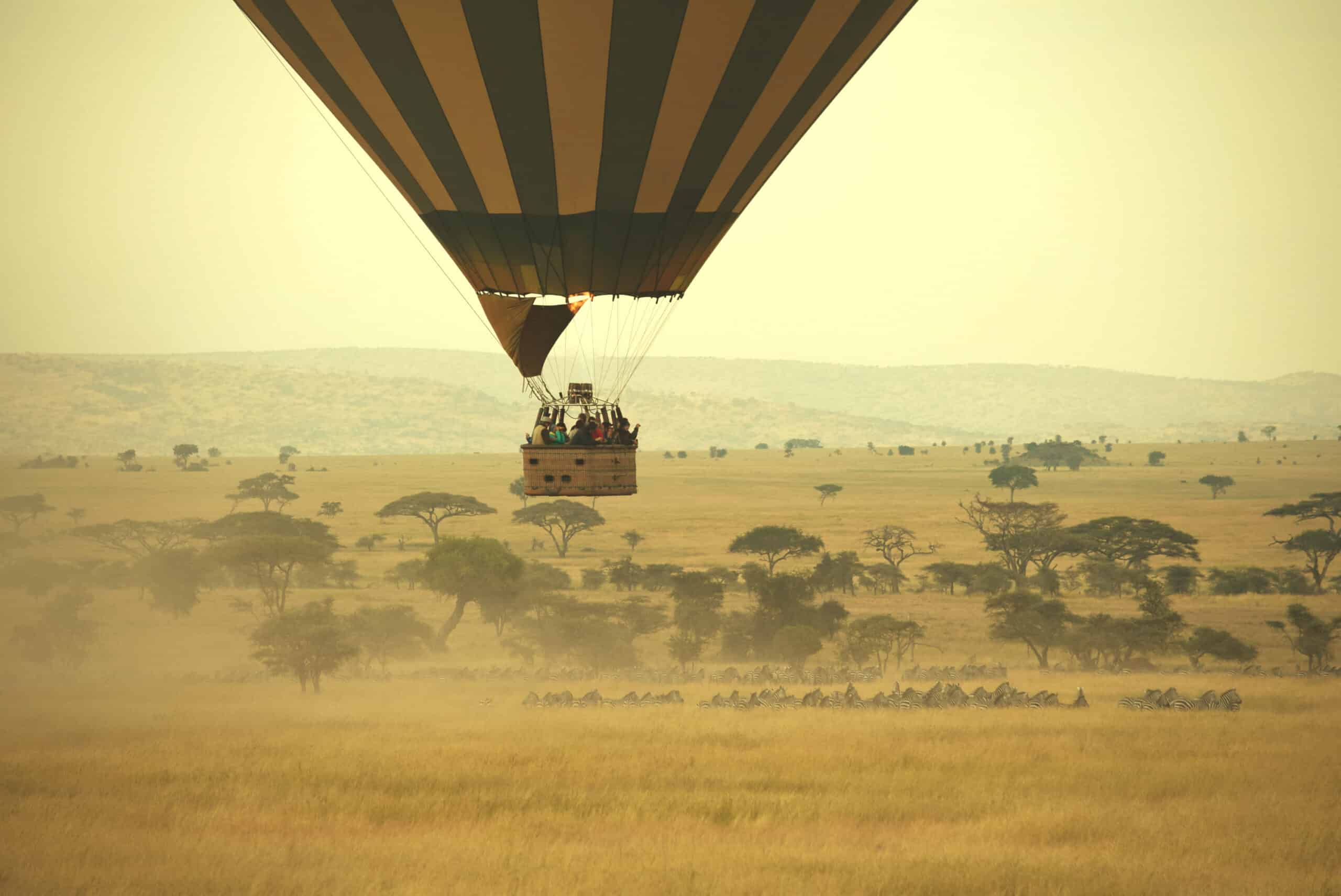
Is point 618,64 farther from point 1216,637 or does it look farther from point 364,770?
point 1216,637

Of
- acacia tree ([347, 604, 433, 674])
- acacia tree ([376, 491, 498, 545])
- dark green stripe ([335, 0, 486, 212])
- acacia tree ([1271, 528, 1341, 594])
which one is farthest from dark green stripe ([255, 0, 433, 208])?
acacia tree ([1271, 528, 1341, 594])

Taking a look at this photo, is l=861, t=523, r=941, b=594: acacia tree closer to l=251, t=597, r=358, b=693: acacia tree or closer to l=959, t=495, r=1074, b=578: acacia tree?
l=959, t=495, r=1074, b=578: acacia tree

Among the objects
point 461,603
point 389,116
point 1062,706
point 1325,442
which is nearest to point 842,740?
point 1062,706

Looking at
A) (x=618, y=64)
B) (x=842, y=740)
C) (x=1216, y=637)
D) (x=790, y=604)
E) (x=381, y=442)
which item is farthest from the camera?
(x=381, y=442)

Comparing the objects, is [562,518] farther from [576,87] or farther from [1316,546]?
[576,87]

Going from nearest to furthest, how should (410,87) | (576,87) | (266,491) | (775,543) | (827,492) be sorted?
(576,87) → (410,87) → (775,543) → (266,491) → (827,492)

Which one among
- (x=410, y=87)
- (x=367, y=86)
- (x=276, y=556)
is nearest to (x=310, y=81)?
(x=367, y=86)

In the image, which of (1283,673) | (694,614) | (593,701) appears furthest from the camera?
(694,614)
